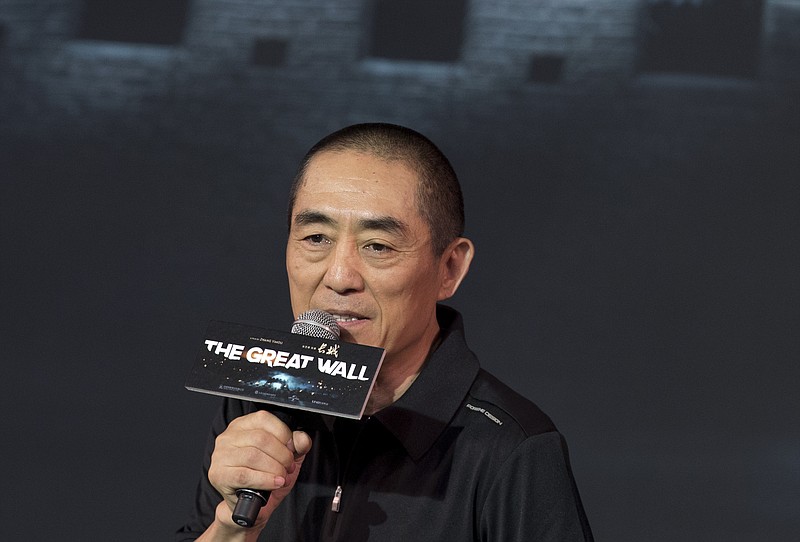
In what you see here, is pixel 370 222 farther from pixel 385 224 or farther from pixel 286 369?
pixel 286 369

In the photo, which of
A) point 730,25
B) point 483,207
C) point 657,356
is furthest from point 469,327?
point 730,25

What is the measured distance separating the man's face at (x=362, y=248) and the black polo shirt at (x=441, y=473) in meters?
0.13

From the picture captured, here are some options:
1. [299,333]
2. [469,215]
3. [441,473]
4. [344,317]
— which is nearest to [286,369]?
[299,333]

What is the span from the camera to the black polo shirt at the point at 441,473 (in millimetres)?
1484

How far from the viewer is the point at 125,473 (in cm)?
333

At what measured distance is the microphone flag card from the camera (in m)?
1.28

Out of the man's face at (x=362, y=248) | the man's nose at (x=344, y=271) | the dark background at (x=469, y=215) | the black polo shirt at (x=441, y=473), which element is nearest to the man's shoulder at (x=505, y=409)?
the black polo shirt at (x=441, y=473)

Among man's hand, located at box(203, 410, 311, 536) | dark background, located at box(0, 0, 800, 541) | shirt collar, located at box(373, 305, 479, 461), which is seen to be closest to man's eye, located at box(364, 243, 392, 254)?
shirt collar, located at box(373, 305, 479, 461)

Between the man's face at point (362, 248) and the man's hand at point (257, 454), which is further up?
the man's face at point (362, 248)

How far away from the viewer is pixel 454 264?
174 centimetres

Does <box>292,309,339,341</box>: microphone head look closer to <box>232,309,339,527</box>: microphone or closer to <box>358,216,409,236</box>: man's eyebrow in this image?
<box>232,309,339,527</box>: microphone

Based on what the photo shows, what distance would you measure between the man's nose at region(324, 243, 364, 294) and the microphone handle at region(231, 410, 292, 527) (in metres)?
0.36

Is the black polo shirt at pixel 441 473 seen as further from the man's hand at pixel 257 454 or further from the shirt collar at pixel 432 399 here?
the man's hand at pixel 257 454

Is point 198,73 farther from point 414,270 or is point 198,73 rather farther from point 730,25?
point 414,270
